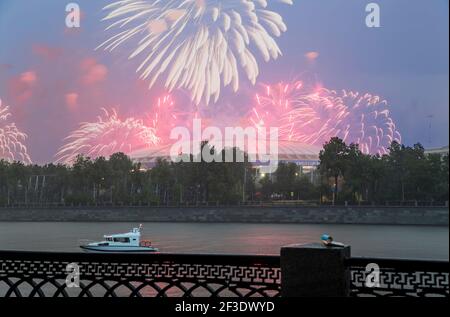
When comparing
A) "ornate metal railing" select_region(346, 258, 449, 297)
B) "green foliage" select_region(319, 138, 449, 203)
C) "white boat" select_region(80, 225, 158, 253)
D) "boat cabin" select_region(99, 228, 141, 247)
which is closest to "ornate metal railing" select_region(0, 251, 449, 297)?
"ornate metal railing" select_region(346, 258, 449, 297)

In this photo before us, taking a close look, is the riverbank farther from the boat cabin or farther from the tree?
the boat cabin

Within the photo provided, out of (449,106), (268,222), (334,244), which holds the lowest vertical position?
(268,222)

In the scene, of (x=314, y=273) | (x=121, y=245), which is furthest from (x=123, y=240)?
(x=314, y=273)

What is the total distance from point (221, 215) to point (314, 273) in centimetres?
5931

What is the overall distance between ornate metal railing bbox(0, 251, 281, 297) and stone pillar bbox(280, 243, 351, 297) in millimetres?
170

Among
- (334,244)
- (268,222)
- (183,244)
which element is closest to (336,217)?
(268,222)

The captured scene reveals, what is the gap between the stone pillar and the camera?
3588mm

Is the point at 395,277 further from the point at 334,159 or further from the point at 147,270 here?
the point at 334,159

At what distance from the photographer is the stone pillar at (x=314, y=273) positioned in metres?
3.59

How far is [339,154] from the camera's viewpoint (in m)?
63.8

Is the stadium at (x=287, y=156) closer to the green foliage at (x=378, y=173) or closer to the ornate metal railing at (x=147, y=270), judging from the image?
the green foliage at (x=378, y=173)

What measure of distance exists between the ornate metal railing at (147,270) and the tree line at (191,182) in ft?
180
